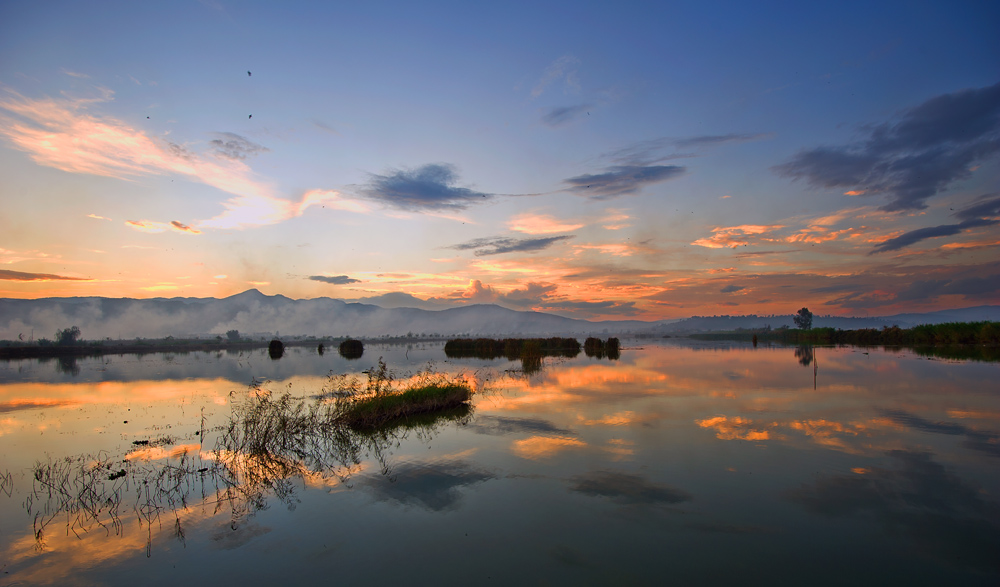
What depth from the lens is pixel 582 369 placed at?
3769 centimetres

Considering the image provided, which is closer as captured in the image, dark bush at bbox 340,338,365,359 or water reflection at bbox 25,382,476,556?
water reflection at bbox 25,382,476,556

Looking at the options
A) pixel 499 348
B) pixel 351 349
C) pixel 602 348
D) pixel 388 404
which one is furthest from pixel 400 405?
pixel 351 349

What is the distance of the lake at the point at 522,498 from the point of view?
21.8ft

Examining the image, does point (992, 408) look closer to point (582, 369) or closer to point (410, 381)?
point (582, 369)

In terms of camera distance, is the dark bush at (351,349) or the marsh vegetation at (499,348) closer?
the marsh vegetation at (499,348)

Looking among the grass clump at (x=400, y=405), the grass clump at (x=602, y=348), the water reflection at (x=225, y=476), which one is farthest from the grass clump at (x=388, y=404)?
the grass clump at (x=602, y=348)

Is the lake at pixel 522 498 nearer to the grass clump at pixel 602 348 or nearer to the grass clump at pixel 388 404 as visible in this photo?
the grass clump at pixel 388 404

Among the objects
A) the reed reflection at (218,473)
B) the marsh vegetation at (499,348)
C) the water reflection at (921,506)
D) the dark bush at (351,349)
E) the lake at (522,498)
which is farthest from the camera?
the dark bush at (351,349)

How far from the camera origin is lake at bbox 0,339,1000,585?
665 centimetres

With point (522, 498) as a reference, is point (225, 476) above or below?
below

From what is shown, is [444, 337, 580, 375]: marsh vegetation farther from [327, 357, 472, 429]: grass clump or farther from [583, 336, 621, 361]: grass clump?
[327, 357, 472, 429]: grass clump

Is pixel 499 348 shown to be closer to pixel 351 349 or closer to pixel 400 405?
pixel 351 349

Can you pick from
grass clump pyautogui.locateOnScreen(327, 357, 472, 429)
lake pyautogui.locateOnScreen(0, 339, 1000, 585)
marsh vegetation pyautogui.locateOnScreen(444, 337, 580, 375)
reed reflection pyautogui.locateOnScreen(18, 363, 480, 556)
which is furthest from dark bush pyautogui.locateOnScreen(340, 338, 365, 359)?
reed reflection pyautogui.locateOnScreen(18, 363, 480, 556)

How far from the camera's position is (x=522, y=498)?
9.31 meters
